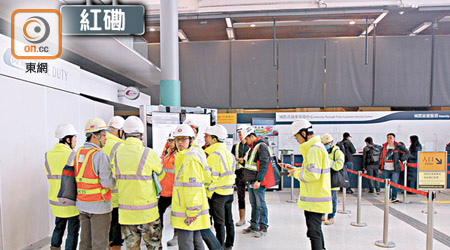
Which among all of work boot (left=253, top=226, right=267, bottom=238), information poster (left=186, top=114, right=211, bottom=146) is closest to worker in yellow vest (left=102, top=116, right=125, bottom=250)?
work boot (left=253, top=226, right=267, bottom=238)

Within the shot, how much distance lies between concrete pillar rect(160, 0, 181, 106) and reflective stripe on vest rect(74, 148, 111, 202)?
331 centimetres

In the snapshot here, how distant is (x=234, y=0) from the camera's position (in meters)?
8.80

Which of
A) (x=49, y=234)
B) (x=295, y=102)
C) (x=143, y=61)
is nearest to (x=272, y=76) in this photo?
(x=295, y=102)

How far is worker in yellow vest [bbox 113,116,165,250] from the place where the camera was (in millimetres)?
2988

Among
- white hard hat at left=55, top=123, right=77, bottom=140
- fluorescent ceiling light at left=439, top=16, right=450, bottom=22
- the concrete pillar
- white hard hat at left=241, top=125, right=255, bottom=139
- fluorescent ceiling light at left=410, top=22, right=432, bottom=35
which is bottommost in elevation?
white hard hat at left=241, top=125, right=255, bottom=139

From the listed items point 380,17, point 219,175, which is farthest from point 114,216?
point 380,17

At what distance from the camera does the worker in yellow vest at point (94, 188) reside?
315 cm

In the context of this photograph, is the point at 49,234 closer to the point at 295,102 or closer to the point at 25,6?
the point at 25,6

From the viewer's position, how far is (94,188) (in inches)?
125

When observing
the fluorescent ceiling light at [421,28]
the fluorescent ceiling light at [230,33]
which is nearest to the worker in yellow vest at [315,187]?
the fluorescent ceiling light at [230,33]

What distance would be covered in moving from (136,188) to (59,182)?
1.01 meters

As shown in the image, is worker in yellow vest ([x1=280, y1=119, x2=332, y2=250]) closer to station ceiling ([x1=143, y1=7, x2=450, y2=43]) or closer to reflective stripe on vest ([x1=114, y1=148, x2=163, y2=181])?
reflective stripe on vest ([x1=114, y1=148, x2=163, y2=181])

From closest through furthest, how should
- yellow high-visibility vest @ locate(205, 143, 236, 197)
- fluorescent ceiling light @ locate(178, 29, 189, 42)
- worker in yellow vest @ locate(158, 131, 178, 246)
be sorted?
yellow high-visibility vest @ locate(205, 143, 236, 197) → worker in yellow vest @ locate(158, 131, 178, 246) → fluorescent ceiling light @ locate(178, 29, 189, 42)

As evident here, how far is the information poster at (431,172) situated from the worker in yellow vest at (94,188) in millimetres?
3414
